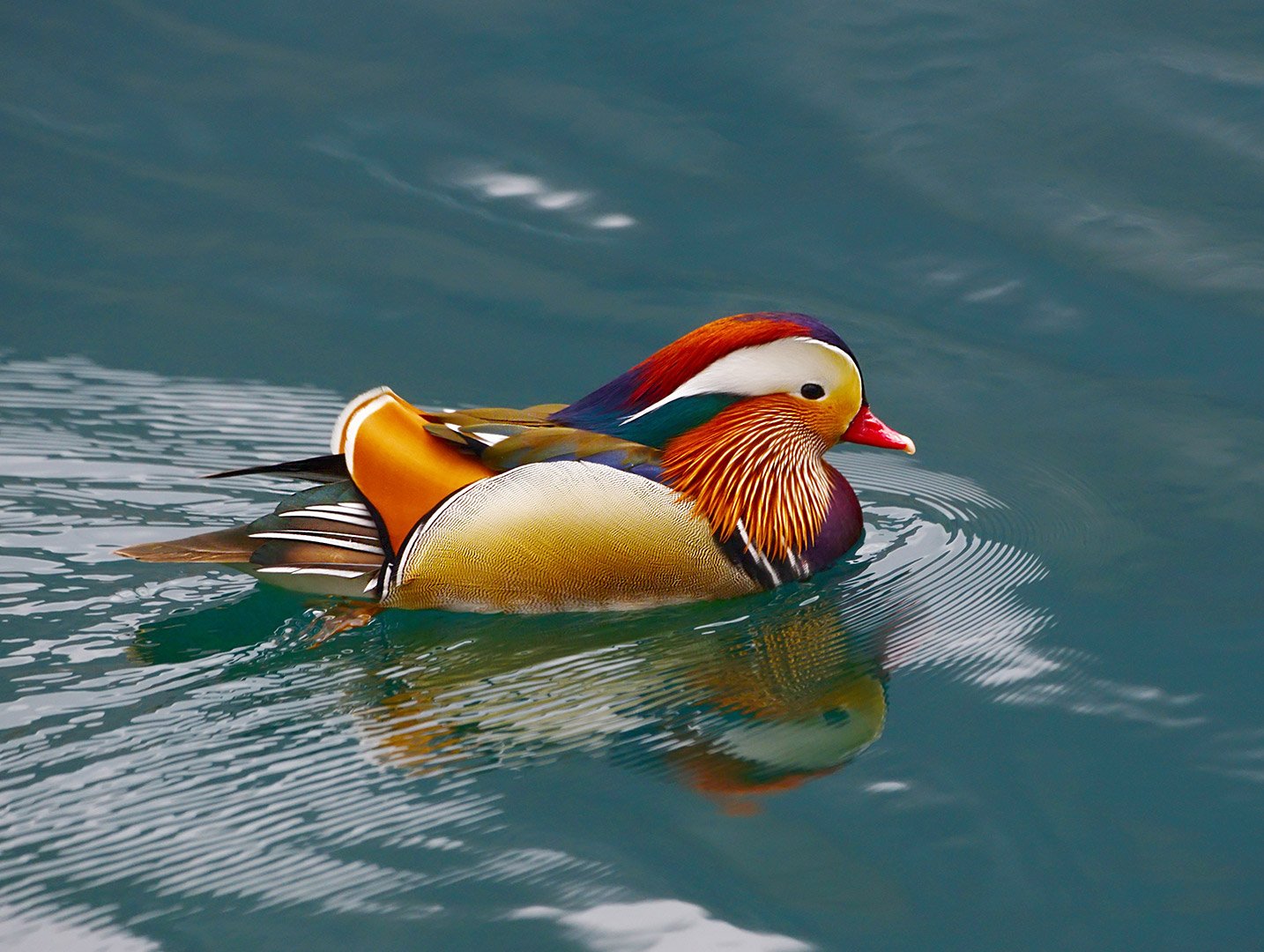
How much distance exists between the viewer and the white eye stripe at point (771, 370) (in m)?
4.98

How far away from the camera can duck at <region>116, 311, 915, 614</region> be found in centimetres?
471

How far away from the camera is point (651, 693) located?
171 inches

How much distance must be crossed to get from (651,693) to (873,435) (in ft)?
4.40

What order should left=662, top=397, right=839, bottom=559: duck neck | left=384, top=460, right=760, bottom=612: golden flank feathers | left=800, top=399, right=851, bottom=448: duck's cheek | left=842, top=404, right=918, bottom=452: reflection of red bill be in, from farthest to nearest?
left=842, top=404, right=918, bottom=452: reflection of red bill → left=800, top=399, right=851, bottom=448: duck's cheek → left=662, top=397, right=839, bottom=559: duck neck → left=384, top=460, right=760, bottom=612: golden flank feathers

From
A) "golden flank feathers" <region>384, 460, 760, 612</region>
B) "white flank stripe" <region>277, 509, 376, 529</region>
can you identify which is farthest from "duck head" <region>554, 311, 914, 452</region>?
"white flank stripe" <region>277, 509, 376, 529</region>

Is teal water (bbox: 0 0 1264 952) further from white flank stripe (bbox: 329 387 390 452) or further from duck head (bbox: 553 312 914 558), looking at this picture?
white flank stripe (bbox: 329 387 390 452)

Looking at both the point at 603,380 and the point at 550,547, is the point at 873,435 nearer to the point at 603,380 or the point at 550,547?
the point at 550,547

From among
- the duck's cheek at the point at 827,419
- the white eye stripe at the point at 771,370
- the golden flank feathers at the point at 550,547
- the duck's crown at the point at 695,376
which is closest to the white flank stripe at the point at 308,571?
the golden flank feathers at the point at 550,547

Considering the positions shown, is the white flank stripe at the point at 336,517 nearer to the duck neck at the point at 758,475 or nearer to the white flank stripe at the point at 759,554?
the duck neck at the point at 758,475

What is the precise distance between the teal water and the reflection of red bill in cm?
33

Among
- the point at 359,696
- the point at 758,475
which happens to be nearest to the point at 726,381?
the point at 758,475

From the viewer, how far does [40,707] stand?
4.15 m

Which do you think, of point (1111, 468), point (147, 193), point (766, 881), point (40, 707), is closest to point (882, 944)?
point (766, 881)

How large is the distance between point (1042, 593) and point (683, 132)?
360 centimetres
